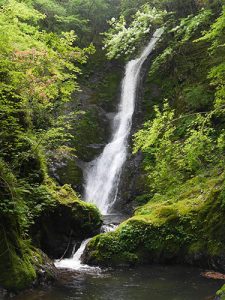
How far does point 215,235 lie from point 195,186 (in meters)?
3.32

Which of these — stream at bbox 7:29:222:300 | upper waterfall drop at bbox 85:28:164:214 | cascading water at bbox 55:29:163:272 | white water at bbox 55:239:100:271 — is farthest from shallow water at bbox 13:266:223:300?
upper waterfall drop at bbox 85:28:164:214

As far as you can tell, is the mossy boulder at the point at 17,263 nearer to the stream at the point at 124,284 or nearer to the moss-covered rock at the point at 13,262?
the moss-covered rock at the point at 13,262

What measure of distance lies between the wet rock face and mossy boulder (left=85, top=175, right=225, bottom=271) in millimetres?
1160

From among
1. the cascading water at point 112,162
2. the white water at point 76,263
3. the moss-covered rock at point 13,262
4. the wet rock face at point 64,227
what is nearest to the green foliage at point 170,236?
the white water at point 76,263

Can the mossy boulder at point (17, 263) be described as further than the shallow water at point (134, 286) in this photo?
No

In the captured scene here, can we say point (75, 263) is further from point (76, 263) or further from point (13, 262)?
point (13, 262)

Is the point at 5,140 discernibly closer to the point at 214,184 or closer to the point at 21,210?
the point at 21,210

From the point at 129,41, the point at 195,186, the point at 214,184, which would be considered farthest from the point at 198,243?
the point at 129,41

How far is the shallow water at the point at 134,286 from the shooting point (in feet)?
25.7

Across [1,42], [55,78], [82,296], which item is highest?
[55,78]

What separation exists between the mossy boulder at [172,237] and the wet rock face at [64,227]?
1.16 meters

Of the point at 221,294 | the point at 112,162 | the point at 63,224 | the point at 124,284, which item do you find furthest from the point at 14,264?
the point at 112,162

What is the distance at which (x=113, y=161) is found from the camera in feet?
71.1

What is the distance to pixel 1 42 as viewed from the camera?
27.3 ft
